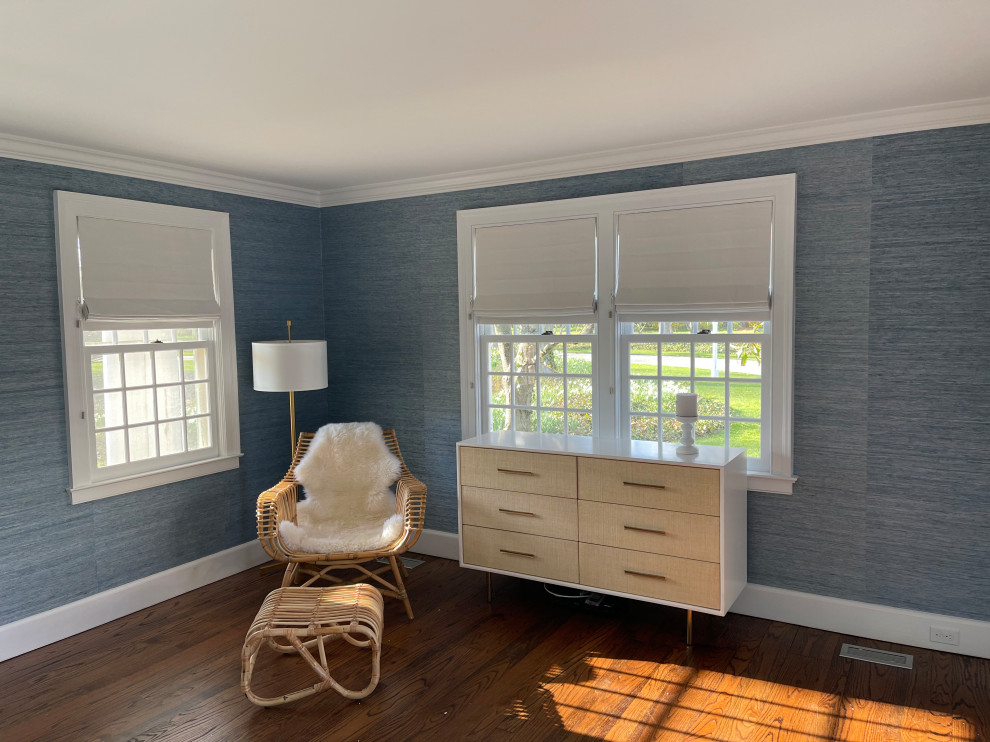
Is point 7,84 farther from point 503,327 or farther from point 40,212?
point 503,327

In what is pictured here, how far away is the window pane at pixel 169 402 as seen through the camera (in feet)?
14.0

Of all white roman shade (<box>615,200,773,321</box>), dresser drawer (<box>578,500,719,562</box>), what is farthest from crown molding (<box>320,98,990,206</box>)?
dresser drawer (<box>578,500,719,562</box>)

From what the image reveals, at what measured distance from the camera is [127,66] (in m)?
2.51

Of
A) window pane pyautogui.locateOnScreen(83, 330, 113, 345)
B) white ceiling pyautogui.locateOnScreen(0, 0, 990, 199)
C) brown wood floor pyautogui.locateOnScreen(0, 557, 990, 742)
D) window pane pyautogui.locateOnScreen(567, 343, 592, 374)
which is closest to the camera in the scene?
white ceiling pyautogui.locateOnScreen(0, 0, 990, 199)

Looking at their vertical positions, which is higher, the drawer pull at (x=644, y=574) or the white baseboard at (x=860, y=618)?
the drawer pull at (x=644, y=574)

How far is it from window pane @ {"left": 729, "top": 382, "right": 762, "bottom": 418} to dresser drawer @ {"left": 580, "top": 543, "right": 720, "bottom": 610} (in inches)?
34.5

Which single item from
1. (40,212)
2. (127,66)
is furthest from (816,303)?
(40,212)

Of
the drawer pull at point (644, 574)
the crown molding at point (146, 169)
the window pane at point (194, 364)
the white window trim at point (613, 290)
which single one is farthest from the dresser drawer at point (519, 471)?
the crown molding at point (146, 169)

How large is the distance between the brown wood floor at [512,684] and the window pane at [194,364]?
1.37 m

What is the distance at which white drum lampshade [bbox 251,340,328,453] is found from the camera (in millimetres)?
4371

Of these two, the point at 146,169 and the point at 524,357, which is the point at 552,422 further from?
the point at 146,169

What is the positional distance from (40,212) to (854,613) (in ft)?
14.6

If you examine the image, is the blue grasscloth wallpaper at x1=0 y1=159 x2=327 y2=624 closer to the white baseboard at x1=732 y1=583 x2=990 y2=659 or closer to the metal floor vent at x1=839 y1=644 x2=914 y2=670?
the white baseboard at x1=732 y1=583 x2=990 y2=659

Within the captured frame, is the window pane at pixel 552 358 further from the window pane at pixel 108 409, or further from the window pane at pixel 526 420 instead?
the window pane at pixel 108 409
